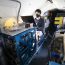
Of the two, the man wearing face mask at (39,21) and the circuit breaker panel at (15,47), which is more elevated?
the man wearing face mask at (39,21)

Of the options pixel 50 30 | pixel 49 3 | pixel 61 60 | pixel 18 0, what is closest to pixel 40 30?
pixel 50 30

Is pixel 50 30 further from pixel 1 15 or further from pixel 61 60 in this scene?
pixel 1 15

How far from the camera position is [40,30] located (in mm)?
3096

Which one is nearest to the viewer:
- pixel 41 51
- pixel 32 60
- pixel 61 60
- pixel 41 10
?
pixel 61 60

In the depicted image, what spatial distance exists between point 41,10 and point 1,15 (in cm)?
174

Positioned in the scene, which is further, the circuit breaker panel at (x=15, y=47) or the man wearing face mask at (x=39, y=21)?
the man wearing face mask at (x=39, y=21)

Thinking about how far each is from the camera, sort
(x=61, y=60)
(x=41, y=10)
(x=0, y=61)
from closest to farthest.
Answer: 1. (x=0, y=61)
2. (x=61, y=60)
3. (x=41, y=10)

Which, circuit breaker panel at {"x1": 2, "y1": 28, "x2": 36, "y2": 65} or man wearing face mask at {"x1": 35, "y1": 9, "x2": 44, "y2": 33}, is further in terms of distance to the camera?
man wearing face mask at {"x1": 35, "y1": 9, "x2": 44, "y2": 33}

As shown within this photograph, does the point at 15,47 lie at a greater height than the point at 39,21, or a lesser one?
lesser

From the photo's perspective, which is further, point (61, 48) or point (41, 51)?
point (41, 51)

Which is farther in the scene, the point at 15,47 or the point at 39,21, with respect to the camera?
the point at 39,21

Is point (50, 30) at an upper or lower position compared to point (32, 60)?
upper

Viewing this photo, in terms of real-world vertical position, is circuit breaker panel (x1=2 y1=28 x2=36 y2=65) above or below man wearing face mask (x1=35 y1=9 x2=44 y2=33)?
below

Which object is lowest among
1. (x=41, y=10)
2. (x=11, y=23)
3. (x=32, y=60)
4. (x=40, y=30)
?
(x=32, y=60)
